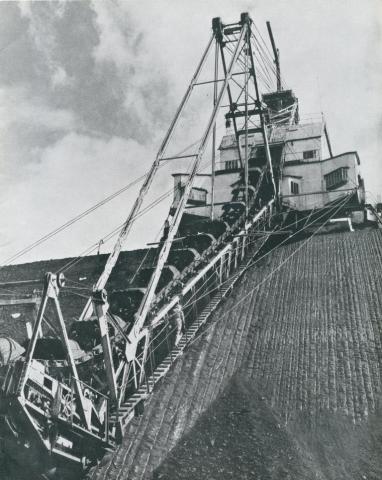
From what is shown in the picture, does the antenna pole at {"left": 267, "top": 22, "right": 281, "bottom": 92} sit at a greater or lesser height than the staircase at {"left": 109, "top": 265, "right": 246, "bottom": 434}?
greater

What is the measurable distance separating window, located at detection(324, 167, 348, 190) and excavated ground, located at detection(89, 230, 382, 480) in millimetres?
7159

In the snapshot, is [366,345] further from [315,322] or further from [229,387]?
[229,387]

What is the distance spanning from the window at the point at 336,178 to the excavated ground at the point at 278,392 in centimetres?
716

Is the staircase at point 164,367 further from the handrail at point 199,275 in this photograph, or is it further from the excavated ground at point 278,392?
the handrail at point 199,275

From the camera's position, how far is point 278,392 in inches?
366

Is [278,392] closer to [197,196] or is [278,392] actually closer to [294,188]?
[294,188]

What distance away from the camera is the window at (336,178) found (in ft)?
65.3

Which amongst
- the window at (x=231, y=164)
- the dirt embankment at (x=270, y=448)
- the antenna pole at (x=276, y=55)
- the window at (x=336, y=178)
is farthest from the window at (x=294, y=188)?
the dirt embankment at (x=270, y=448)

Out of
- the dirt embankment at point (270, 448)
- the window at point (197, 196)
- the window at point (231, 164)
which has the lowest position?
the dirt embankment at point (270, 448)

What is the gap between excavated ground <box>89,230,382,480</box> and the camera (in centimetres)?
760

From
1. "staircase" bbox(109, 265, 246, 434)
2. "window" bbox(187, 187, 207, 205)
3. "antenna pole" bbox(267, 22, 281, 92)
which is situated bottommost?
"staircase" bbox(109, 265, 246, 434)

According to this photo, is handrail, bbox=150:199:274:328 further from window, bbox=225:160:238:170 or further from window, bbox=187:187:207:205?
window, bbox=225:160:238:170

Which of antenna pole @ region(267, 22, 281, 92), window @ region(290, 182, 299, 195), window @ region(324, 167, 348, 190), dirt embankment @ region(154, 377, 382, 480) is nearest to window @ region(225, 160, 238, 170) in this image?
window @ region(290, 182, 299, 195)

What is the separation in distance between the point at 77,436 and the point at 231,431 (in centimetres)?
282
